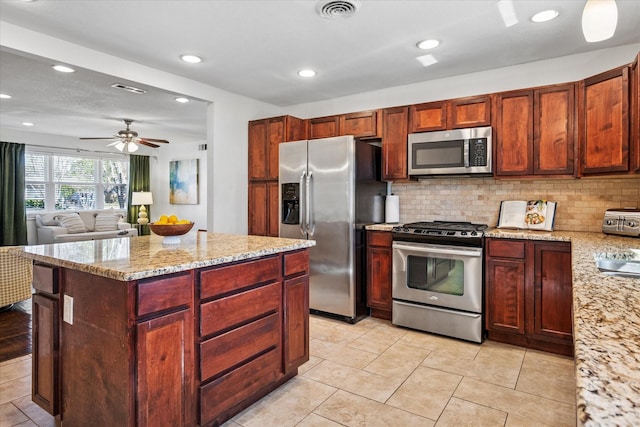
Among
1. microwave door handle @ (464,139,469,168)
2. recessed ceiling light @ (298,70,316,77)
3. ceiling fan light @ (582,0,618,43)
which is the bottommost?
microwave door handle @ (464,139,469,168)

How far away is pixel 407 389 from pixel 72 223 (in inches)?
294

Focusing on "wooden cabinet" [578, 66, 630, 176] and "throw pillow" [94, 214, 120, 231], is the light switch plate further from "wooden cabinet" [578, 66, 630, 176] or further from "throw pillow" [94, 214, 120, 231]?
"throw pillow" [94, 214, 120, 231]

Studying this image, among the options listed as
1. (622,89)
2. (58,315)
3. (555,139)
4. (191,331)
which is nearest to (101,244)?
(58,315)

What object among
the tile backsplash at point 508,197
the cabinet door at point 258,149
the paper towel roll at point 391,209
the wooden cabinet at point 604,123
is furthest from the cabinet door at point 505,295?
the cabinet door at point 258,149

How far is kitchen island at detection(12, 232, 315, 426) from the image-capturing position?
155cm

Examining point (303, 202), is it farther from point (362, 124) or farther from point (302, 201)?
point (362, 124)

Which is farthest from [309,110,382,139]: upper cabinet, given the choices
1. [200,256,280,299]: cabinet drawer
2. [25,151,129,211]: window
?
[25,151,129,211]: window

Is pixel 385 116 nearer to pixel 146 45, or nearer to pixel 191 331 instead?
pixel 146 45

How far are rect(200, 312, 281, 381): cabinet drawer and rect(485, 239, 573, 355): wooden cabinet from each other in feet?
6.19

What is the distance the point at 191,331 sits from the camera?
5.73 feet

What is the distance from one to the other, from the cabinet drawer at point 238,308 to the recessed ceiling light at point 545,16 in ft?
8.01

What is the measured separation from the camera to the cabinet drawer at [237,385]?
1833mm

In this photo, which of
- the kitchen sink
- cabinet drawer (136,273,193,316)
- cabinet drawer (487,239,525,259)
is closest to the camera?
cabinet drawer (136,273,193,316)

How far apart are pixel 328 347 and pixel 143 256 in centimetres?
177
